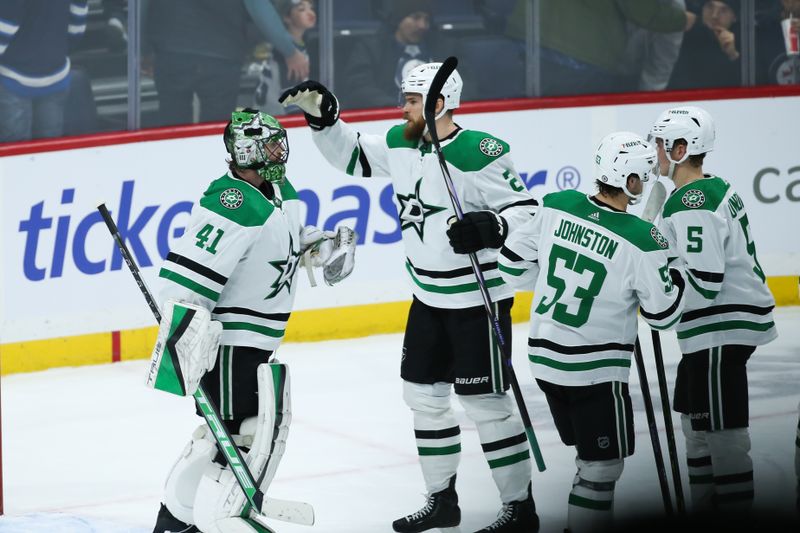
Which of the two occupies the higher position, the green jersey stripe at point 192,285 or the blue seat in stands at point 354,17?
the blue seat in stands at point 354,17

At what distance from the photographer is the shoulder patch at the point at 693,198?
342 centimetres

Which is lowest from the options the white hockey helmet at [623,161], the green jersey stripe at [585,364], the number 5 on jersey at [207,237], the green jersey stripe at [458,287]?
the green jersey stripe at [585,364]

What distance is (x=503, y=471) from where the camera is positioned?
3625mm

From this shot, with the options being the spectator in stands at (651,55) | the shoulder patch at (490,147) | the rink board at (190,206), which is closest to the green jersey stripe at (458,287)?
the shoulder patch at (490,147)

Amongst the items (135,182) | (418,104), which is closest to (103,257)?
(135,182)

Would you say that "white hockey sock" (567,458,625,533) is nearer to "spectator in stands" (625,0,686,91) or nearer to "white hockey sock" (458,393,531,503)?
"white hockey sock" (458,393,531,503)

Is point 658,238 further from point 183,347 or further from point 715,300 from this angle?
point 183,347

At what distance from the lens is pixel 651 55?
6.86 meters

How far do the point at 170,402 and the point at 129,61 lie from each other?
160 centimetres

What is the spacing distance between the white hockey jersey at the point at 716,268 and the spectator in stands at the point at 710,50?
11.5 ft

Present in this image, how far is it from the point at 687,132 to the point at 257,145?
1.19 metres

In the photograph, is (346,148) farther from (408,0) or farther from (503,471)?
(408,0)

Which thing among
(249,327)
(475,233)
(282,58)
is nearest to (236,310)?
(249,327)

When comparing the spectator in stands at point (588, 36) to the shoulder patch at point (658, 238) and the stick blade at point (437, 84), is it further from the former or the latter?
the shoulder patch at point (658, 238)
